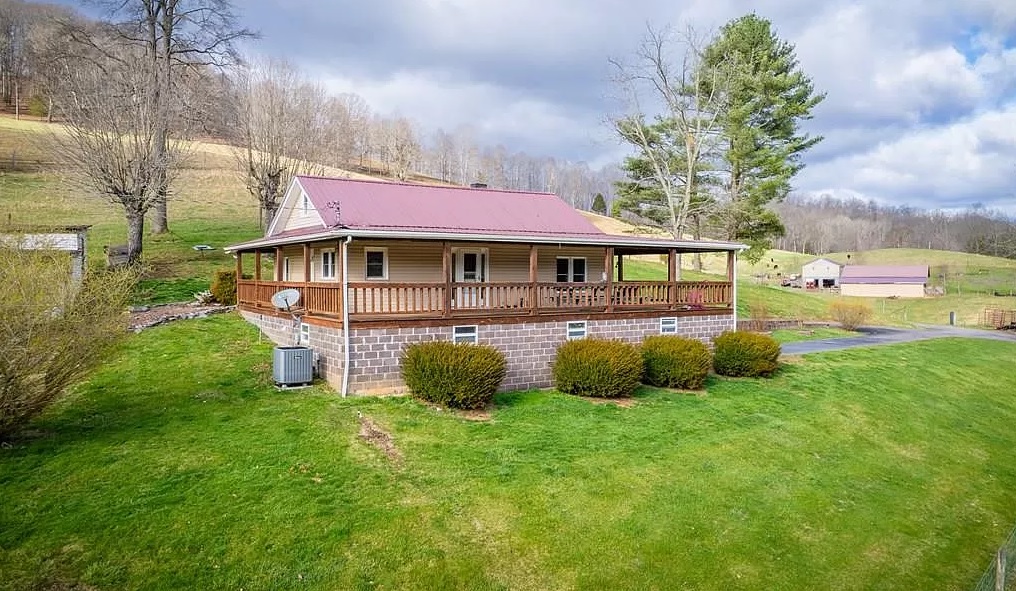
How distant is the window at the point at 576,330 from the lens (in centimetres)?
1644

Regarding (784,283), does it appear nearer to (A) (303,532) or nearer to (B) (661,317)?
(B) (661,317)

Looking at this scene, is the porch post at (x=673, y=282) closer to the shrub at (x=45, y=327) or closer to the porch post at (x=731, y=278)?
the porch post at (x=731, y=278)

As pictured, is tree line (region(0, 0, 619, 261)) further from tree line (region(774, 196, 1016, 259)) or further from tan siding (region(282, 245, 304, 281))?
tree line (region(774, 196, 1016, 259))

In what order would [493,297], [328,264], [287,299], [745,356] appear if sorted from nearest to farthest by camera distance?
[287,299] < [493,297] < [745,356] < [328,264]

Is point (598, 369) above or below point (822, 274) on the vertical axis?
below

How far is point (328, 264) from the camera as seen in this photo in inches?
762

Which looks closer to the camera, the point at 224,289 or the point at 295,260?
the point at 295,260

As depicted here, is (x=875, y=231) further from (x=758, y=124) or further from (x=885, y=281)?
(x=758, y=124)

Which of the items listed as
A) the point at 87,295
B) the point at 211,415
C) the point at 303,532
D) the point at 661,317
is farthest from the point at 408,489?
the point at 661,317

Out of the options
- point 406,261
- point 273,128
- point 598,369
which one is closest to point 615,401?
point 598,369

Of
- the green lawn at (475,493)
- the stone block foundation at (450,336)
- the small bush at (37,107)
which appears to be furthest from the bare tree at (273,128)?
the small bush at (37,107)

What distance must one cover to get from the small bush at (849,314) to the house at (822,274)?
5127 centimetres

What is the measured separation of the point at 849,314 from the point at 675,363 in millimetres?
21997

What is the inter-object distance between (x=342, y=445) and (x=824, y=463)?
9264 mm
